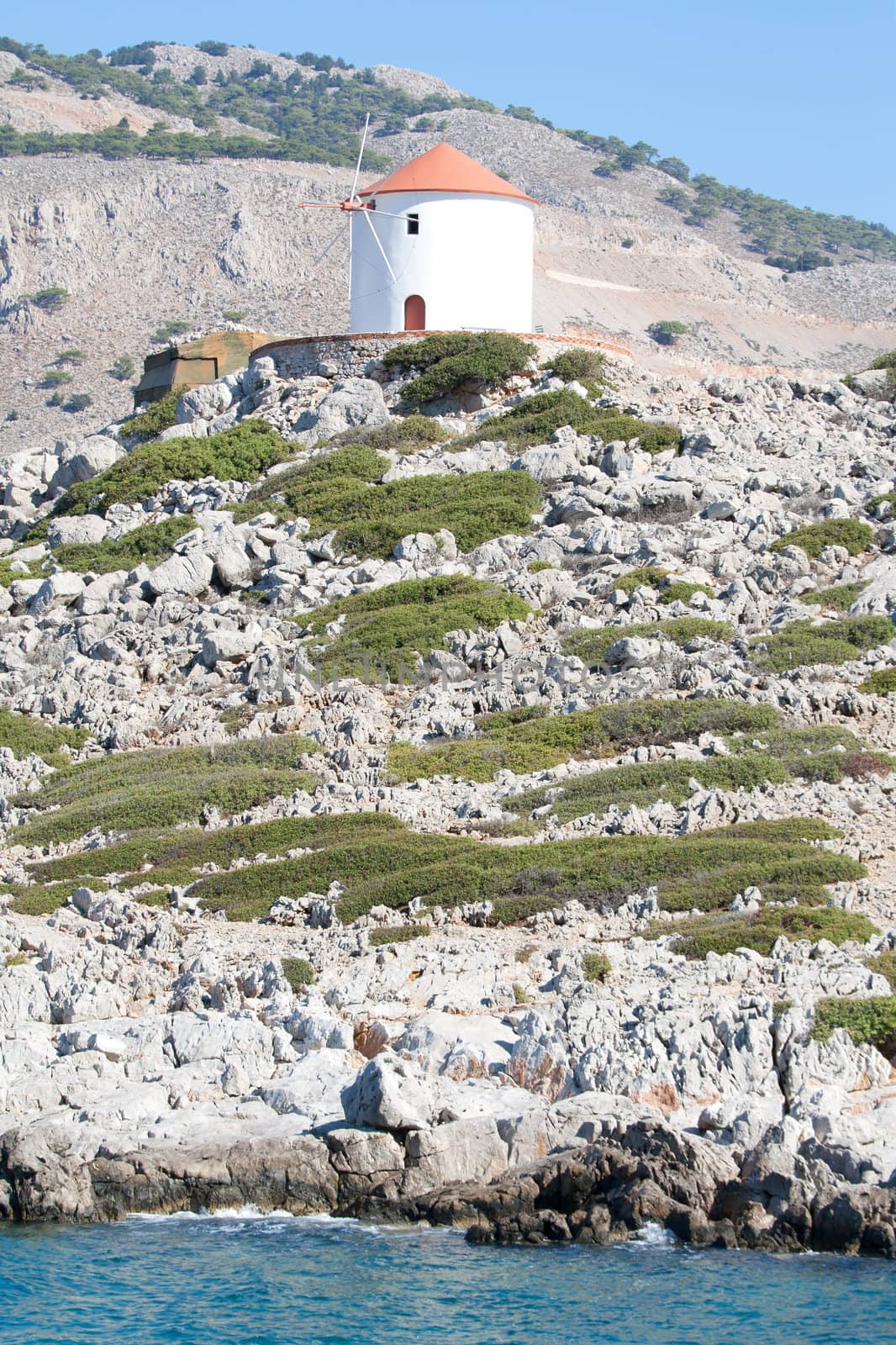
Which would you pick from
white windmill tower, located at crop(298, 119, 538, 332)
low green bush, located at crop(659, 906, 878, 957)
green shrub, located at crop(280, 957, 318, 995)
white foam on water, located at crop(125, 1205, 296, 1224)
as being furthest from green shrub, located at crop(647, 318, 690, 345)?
white foam on water, located at crop(125, 1205, 296, 1224)

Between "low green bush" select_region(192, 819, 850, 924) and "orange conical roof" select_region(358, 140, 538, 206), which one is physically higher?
"orange conical roof" select_region(358, 140, 538, 206)

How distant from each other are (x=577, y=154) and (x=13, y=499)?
12852 cm

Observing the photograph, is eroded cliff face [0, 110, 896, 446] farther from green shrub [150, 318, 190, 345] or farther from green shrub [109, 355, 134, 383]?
green shrub [150, 318, 190, 345]

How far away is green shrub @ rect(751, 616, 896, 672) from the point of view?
27172 mm

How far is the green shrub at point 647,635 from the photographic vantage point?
2895cm

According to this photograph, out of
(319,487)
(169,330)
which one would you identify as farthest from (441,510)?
(169,330)

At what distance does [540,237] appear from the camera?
5020 inches

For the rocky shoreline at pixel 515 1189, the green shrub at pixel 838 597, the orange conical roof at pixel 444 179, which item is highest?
the orange conical roof at pixel 444 179

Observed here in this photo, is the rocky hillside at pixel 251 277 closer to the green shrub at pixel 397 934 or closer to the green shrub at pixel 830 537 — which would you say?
the green shrub at pixel 830 537

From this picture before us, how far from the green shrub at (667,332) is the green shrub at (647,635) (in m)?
86.4

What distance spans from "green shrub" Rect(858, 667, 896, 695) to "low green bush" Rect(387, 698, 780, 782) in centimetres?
166

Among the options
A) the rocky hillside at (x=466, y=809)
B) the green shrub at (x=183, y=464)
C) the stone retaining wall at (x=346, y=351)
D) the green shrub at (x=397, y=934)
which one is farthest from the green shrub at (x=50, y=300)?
the green shrub at (x=397, y=934)

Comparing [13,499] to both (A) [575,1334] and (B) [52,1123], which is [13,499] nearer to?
(B) [52,1123]

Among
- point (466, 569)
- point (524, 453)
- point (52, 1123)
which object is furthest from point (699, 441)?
point (52, 1123)
